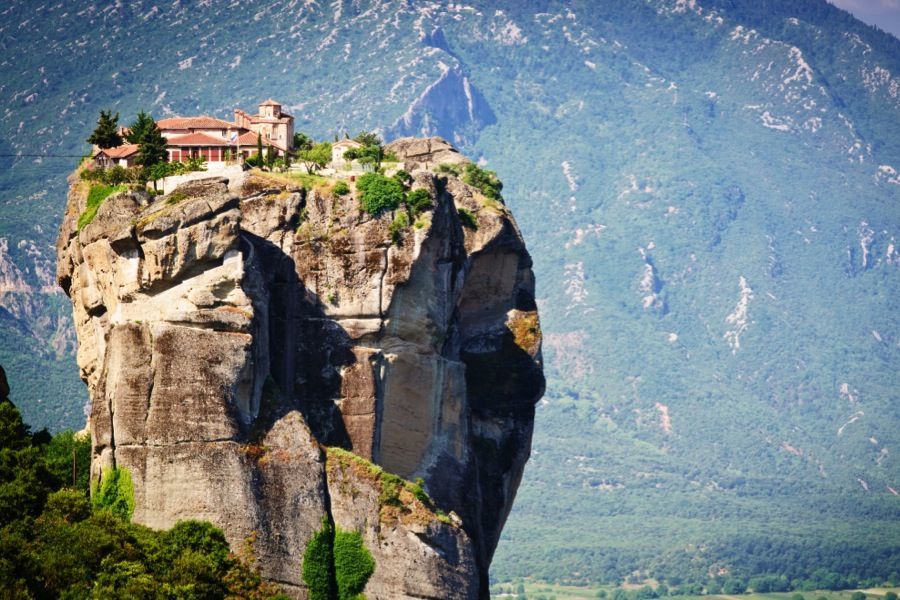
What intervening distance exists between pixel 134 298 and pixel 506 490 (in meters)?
29.3

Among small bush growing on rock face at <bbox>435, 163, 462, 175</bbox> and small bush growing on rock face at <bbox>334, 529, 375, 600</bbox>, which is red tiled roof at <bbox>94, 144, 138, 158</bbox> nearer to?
small bush growing on rock face at <bbox>435, 163, 462, 175</bbox>

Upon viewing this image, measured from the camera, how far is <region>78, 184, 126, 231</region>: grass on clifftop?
100938mm

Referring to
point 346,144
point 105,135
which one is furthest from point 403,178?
point 105,135

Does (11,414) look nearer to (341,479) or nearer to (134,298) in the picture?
(134,298)

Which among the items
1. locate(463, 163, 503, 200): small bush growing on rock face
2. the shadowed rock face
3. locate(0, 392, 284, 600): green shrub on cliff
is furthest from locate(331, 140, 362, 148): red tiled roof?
locate(0, 392, 284, 600): green shrub on cliff

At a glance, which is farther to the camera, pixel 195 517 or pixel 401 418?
pixel 401 418

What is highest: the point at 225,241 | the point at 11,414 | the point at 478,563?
the point at 225,241

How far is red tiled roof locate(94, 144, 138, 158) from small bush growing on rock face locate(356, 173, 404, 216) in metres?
13.0

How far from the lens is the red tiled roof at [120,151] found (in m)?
108

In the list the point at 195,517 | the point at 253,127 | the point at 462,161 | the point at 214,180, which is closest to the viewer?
the point at 195,517

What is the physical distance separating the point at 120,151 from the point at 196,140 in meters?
4.07

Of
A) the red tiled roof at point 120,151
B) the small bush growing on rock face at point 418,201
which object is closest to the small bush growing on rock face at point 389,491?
the small bush growing on rock face at point 418,201

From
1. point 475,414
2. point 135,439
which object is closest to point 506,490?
point 475,414

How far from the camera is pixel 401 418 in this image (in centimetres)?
10212
